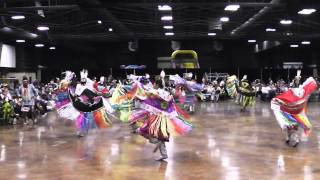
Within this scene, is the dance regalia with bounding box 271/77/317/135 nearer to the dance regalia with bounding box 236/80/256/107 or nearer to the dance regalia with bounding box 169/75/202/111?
the dance regalia with bounding box 169/75/202/111

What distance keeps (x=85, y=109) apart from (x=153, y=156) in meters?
3.28

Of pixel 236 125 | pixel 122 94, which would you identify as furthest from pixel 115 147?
pixel 236 125

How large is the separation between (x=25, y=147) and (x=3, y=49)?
61.5ft

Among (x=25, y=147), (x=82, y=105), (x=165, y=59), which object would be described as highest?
(x=165, y=59)

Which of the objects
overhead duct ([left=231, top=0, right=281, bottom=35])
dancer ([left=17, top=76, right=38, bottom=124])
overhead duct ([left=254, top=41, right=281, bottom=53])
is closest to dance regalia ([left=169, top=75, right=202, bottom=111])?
overhead duct ([left=231, top=0, right=281, bottom=35])

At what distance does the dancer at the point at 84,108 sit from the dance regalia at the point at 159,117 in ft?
Result: 9.56

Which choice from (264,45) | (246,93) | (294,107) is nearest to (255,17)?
(246,93)

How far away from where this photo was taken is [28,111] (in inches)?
611

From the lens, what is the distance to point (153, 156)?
9227mm

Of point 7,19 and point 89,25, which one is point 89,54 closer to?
point 89,25

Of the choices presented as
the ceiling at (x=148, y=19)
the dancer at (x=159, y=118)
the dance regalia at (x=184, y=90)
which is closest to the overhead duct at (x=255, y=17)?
the ceiling at (x=148, y=19)

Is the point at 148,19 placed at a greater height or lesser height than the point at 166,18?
greater

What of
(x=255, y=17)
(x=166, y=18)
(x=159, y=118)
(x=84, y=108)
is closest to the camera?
(x=159, y=118)

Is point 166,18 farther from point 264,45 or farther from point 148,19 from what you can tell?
point 264,45
